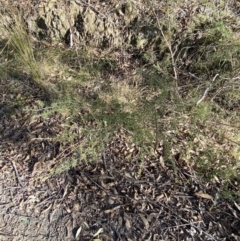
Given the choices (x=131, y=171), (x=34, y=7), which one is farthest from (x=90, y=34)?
(x=131, y=171)

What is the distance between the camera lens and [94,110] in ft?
7.93

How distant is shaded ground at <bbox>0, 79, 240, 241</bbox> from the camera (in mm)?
1985

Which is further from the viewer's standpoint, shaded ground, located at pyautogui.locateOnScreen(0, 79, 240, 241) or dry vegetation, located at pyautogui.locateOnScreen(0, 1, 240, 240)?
dry vegetation, located at pyautogui.locateOnScreen(0, 1, 240, 240)

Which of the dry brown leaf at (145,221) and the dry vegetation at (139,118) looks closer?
the dry brown leaf at (145,221)

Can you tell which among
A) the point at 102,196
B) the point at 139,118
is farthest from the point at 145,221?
the point at 139,118

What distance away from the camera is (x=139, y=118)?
7.59ft

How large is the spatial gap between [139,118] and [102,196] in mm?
599

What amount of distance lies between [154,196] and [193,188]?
0.26m

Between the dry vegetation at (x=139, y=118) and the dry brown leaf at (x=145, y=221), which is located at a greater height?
the dry vegetation at (x=139, y=118)

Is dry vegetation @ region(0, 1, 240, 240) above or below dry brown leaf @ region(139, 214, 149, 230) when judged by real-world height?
above

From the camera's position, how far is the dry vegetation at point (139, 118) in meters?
2.11

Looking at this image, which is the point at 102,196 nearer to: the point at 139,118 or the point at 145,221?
the point at 145,221

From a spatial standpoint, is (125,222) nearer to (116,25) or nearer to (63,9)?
(116,25)

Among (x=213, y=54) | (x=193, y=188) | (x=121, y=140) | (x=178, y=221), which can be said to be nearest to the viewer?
(x=178, y=221)
